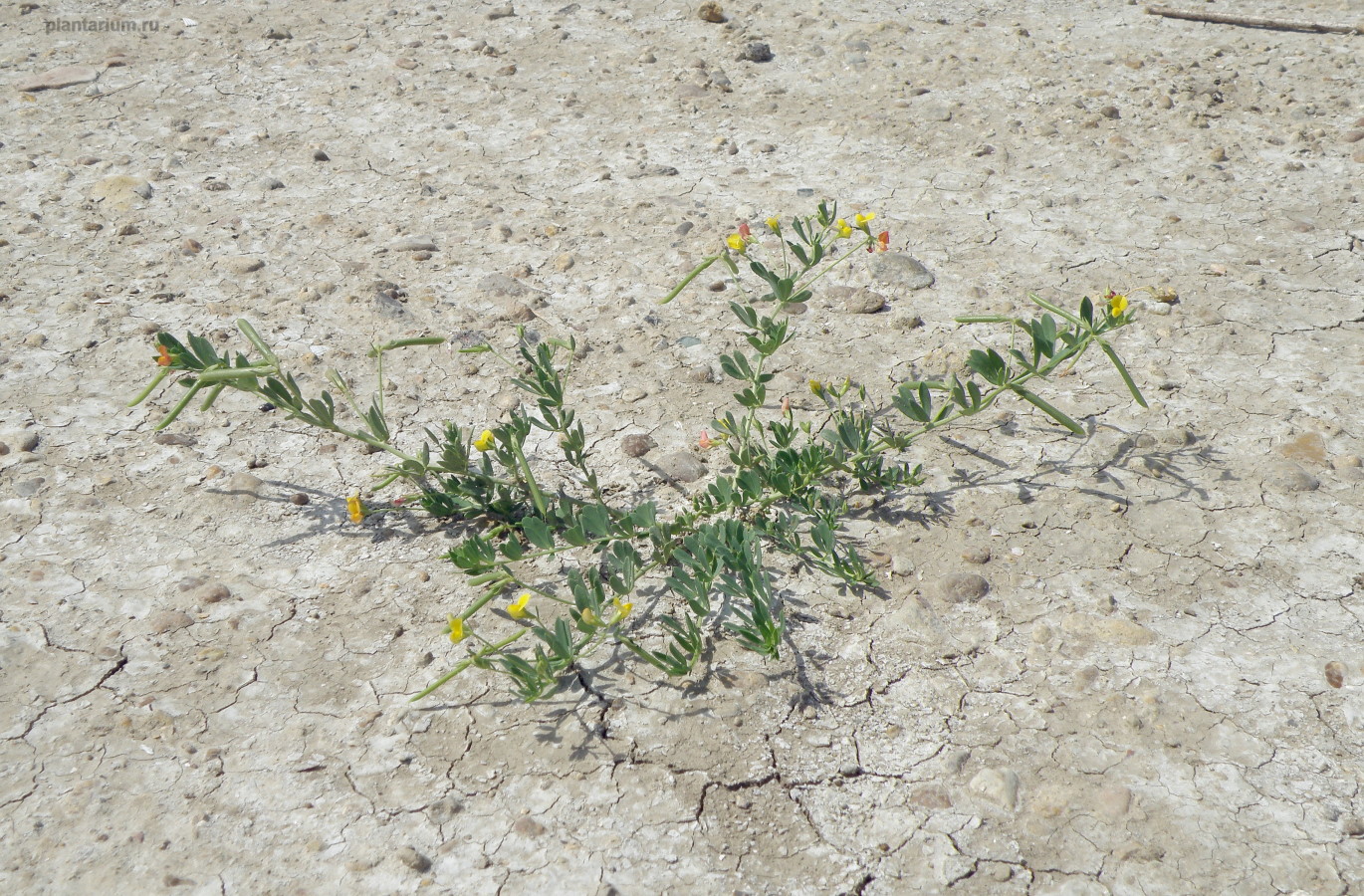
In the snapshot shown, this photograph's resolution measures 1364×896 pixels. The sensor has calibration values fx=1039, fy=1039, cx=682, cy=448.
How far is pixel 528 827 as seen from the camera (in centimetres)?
191

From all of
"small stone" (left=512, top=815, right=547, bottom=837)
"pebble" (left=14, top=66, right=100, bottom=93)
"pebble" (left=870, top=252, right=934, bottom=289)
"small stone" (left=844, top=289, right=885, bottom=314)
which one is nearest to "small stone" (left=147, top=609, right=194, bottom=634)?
"small stone" (left=512, top=815, right=547, bottom=837)

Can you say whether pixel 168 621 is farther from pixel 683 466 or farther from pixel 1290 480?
pixel 1290 480

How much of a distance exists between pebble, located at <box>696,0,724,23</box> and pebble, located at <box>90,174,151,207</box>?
257cm

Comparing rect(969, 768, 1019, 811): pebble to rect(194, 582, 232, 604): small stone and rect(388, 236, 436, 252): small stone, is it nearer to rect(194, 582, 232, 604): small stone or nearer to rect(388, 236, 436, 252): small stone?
Answer: rect(194, 582, 232, 604): small stone

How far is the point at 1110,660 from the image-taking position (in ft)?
7.19

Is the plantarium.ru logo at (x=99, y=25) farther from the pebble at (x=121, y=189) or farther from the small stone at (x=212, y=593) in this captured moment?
the small stone at (x=212, y=593)

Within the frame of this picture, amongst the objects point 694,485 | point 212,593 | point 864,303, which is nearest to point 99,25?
point 212,593

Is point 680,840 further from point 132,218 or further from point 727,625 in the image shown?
point 132,218

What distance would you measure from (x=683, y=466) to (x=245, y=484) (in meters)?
1.13

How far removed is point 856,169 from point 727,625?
7.85ft

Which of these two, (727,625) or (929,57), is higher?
(929,57)

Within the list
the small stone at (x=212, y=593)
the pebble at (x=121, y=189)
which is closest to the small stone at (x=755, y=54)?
the pebble at (x=121, y=189)

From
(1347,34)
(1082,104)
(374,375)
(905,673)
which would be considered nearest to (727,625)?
(905,673)

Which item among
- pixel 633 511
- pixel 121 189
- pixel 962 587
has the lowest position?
pixel 962 587
